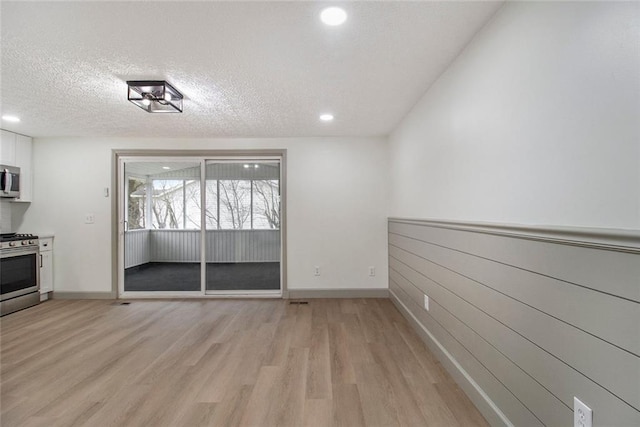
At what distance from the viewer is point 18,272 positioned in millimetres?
3689

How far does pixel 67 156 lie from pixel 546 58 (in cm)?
566

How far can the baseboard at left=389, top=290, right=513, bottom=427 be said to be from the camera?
5.34ft

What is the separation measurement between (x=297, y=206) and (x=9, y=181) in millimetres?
3859

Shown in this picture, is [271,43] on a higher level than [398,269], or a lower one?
higher

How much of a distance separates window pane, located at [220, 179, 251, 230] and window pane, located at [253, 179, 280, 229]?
4.3 inches

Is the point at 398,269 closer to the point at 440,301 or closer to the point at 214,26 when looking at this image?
the point at 440,301

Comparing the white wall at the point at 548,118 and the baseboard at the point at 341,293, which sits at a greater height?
the white wall at the point at 548,118

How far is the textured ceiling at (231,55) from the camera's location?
5.36 feet

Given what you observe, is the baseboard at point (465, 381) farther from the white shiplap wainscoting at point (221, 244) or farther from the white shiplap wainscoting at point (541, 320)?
the white shiplap wainscoting at point (221, 244)

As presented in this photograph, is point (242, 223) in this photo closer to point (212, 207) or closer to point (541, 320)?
point (212, 207)

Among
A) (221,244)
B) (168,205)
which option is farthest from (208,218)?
(168,205)

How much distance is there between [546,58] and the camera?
128 cm

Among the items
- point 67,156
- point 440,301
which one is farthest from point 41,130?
point 440,301

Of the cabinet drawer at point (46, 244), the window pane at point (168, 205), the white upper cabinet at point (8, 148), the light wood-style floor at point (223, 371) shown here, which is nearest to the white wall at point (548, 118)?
the light wood-style floor at point (223, 371)
